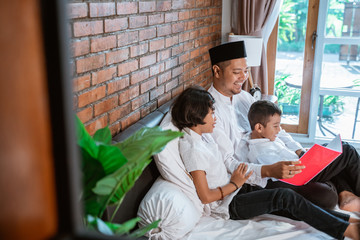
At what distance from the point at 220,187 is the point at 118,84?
0.72 m

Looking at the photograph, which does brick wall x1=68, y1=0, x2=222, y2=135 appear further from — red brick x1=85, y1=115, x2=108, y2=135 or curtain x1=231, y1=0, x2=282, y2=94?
curtain x1=231, y1=0, x2=282, y2=94

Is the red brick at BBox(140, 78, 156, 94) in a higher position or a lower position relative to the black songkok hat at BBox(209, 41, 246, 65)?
lower

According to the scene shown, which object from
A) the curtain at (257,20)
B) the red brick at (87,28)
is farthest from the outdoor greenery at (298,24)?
the red brick at (87,28)

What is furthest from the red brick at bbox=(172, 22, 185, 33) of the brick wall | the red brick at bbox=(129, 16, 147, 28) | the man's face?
the red brick at bbox=(129, 16, 147, 28)

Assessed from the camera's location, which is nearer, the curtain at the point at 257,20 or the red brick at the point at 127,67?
the red brick at the point at 127,67

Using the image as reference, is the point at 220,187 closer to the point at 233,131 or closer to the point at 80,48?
the point at 233,131

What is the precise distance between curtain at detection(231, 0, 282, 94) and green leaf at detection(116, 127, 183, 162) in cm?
277

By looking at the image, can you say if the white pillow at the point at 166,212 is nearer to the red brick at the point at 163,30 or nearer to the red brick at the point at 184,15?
the red brick at the point at 163,30

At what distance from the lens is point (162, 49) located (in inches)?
93.4

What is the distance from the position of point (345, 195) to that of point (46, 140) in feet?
7.28

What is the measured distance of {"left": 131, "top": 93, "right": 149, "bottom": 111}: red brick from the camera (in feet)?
6.60

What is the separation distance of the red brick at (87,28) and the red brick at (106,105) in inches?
12.0

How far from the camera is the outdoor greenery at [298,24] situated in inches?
141

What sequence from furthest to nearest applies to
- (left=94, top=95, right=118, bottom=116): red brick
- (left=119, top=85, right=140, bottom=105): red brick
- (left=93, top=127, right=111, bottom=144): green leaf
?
(left=119, top=85, right=140, bottom=105): red brick < (left=94, top=95, right=118, bottom=116): red brick < (left=93, top=127, right=111, bottom=144): green leaf
